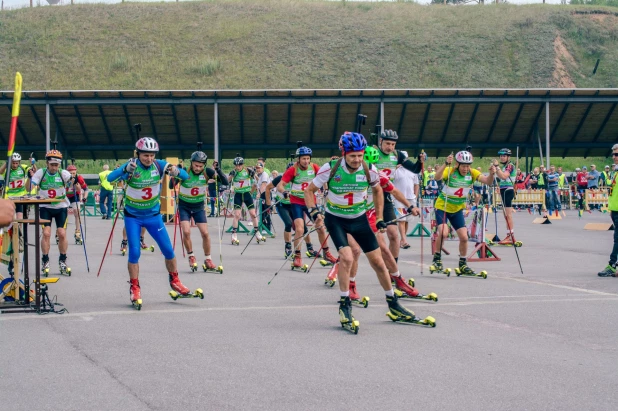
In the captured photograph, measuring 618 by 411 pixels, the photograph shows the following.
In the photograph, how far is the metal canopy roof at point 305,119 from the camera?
3706 cm

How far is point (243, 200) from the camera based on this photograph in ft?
78.1

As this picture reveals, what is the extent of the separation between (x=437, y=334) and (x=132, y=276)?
431cm

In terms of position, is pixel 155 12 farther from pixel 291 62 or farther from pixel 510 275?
pixel 510 275

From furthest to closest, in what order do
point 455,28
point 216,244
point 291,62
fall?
1. point 455,28
2. point 291,62
3. point 216,244

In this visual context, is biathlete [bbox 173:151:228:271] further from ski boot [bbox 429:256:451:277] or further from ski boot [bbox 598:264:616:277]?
ski boot [bbox 598:264:616:277]

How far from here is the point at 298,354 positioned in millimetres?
7598

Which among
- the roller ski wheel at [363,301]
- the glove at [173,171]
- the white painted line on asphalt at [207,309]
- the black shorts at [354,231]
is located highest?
the glove at [173,171]

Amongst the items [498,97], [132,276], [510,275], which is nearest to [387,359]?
[132,276]

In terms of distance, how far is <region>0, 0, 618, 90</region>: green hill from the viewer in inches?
2549

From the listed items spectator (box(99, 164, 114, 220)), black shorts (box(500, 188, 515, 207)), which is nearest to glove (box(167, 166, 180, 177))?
black shorts (box(500, 188, 515, 207))

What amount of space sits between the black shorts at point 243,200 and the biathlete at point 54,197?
29.0ft

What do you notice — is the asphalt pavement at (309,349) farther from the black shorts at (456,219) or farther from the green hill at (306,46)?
the green hill at (306,46)

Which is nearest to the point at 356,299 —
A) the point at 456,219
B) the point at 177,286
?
the point at 177,286

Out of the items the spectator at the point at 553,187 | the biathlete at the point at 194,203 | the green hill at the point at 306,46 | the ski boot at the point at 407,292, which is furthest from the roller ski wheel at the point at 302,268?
the green hill at the point at 306,46
